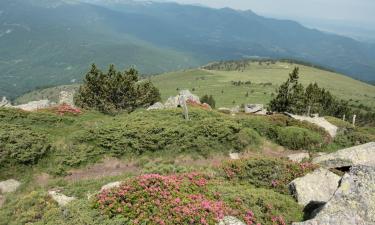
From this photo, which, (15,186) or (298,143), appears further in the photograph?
(298,143)

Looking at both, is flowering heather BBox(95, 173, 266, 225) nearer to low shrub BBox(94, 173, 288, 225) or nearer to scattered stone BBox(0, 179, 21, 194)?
low shrub BBox(94, 173, 288, 225)

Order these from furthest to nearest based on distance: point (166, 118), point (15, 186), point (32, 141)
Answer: point (166, 118), point (32, 141), point (15, 186)

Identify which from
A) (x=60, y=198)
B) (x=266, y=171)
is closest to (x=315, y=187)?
(x=266, y=171)

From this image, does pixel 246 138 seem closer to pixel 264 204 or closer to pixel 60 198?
pixel 264 204

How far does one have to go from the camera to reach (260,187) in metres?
21.3

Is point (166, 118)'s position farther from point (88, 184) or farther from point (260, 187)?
point (260, 187)

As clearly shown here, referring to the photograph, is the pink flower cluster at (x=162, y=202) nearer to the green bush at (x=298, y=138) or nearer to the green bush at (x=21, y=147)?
the green bush at (x=21, y=147)

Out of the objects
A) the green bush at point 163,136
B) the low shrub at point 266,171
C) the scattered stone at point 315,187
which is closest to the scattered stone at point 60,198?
the low shrub at point 266,171

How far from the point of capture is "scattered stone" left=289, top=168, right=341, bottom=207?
18609mm

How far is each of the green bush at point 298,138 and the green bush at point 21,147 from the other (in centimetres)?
2174

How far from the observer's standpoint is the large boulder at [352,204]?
13859 millimetres

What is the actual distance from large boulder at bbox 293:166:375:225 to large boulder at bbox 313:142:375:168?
27.9 ft

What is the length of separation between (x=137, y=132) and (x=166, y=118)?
6.51 m

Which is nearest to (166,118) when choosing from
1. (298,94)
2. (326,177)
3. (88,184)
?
(88,184)
